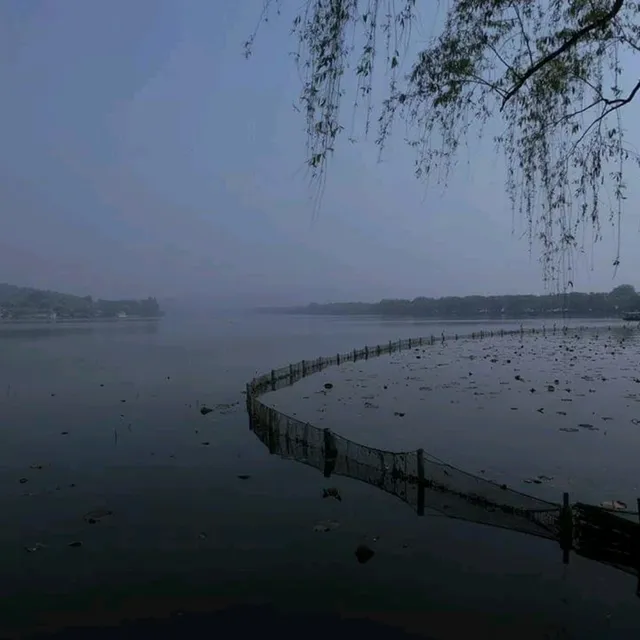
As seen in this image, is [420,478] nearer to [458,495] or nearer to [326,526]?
[458,495]

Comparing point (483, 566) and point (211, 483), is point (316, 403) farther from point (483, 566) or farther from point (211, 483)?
point (483, 566)

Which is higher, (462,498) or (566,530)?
(566,530)

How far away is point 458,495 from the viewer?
13.7 metres

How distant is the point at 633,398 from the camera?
28.4 m

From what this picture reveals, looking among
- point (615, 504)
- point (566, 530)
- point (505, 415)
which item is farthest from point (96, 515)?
point (505, 415)

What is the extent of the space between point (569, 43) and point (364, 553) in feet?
32.2

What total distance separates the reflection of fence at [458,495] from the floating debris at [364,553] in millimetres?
2418

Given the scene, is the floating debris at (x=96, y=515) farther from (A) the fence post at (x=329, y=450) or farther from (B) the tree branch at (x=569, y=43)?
(B) the tree branch at (x=569, y=43)

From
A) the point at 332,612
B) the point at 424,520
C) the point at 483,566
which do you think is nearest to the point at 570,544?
the point at 483,566

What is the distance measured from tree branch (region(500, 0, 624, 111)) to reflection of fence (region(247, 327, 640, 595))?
25.1ft

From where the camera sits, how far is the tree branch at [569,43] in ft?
22.7

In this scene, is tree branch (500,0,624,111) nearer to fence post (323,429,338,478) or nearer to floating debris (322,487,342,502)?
floating debris (322,487,342,502)

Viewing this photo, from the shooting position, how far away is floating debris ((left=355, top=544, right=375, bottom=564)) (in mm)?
11070

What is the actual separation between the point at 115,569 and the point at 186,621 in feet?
8.11
